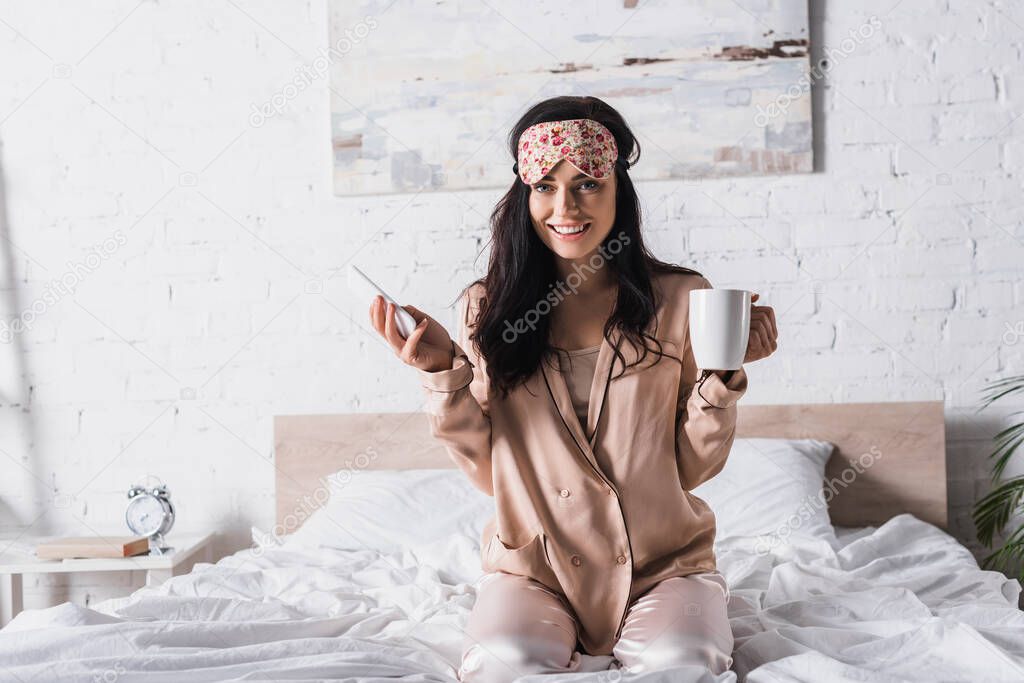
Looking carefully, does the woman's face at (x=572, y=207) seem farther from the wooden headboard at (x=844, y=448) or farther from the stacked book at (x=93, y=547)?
the stacked book at (x=93, y=547)

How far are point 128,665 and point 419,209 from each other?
1708 millimetres

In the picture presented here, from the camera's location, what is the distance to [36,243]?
274 centimetres

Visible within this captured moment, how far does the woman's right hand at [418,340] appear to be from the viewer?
1.30 metres

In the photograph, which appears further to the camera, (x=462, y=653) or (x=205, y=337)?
(x=205, y=337)

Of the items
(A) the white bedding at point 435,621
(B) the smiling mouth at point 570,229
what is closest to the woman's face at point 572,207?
(B) the smiling mouth at point 570,229

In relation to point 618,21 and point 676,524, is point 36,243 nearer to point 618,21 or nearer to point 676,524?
point 618,21

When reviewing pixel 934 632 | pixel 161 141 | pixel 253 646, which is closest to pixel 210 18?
pixel 161 141

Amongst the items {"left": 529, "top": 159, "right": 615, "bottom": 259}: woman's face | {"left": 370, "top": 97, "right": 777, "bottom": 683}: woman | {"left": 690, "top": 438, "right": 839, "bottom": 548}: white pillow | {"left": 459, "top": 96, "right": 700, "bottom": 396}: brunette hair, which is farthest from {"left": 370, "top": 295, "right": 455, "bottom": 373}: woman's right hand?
{"left": 690, "top": 438, "right": 839, "bottom": 548}: white pillow

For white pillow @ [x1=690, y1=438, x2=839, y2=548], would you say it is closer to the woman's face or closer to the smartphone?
the woman's face

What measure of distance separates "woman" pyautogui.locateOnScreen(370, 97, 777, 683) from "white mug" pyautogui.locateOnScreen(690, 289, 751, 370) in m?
0.08

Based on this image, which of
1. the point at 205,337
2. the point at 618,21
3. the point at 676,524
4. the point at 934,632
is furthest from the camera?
the point at 205,337
